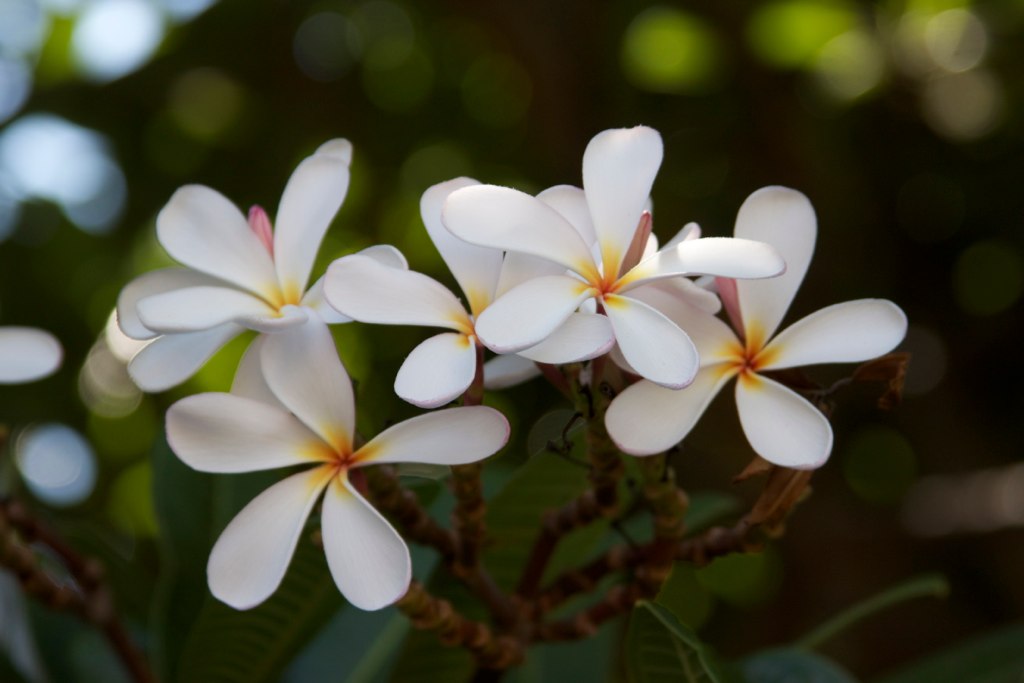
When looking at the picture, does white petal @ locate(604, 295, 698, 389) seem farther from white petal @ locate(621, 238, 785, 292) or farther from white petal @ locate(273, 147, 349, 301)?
white petal @ locate(273, 147, 349, 301)

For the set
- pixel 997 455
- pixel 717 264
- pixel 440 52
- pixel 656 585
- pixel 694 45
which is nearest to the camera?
pixel 717 264

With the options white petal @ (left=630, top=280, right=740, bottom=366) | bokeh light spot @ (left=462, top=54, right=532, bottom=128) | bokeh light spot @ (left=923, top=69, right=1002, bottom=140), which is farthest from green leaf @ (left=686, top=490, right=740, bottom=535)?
bokeh light spot @ (left=462, top=54, right=532, bottom=128)

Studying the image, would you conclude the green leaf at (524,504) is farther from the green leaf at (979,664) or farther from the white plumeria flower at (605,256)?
the green leaf at (979,664)

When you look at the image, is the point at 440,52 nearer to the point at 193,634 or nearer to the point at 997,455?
the point at 997,455

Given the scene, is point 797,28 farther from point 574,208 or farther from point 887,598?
point 574,208

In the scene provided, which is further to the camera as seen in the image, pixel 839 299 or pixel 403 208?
pixel 403 208

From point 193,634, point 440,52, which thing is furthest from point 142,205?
point 193,634

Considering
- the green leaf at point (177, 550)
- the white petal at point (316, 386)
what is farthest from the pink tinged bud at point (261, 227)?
the green leaf at point (177, 550)
